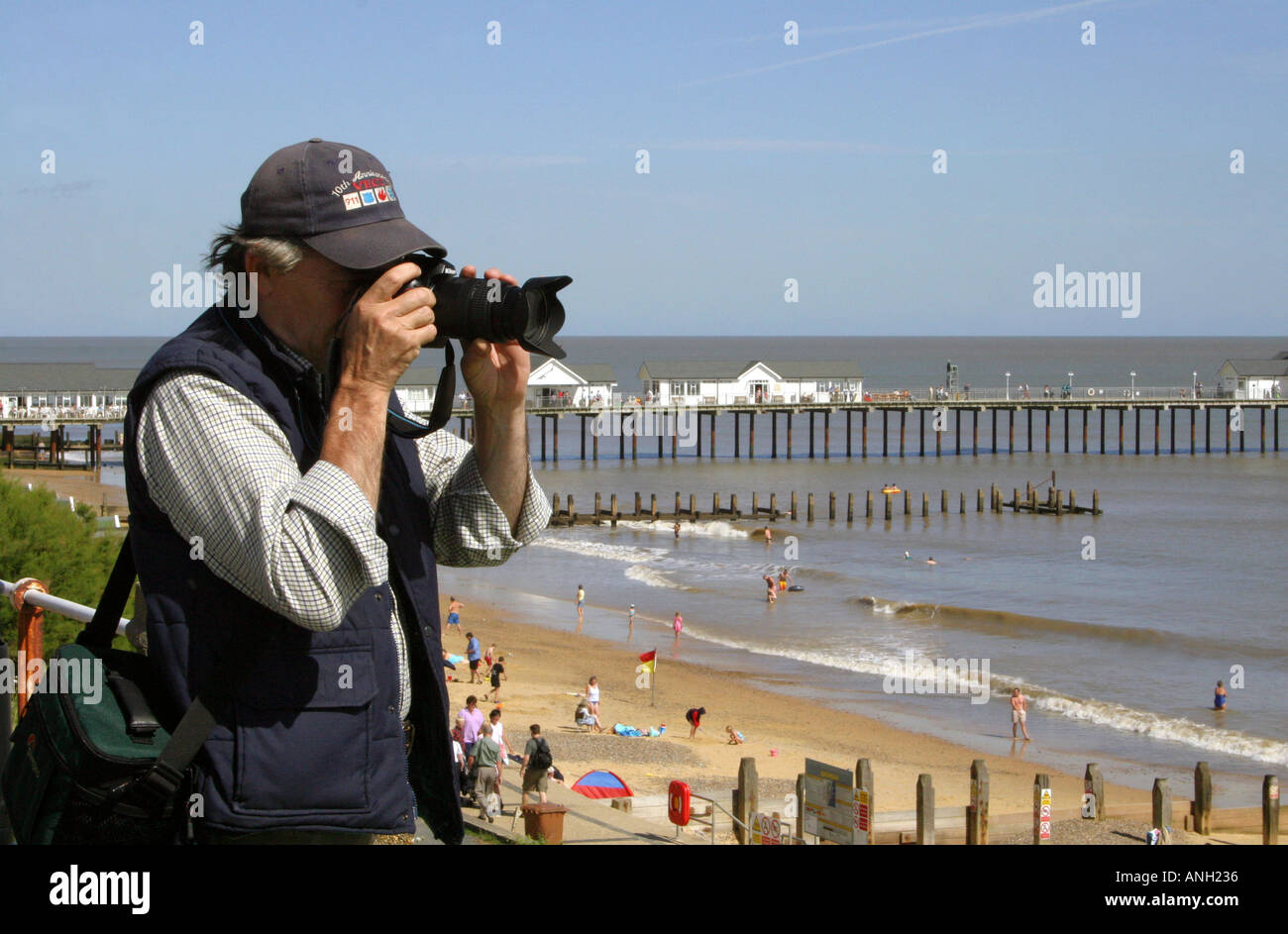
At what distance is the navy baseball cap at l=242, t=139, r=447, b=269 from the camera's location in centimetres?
220

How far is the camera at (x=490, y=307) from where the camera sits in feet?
7.54

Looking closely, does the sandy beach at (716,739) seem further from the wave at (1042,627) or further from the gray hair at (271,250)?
the gray hair at (271,250)

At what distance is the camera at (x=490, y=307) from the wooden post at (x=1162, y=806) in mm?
14567

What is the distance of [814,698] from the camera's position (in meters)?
23.7

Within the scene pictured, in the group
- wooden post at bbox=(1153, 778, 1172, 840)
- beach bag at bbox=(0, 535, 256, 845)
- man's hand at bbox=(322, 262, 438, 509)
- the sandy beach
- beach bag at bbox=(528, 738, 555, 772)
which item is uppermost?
man's hand at bbox=(322, 262, 438, 509)

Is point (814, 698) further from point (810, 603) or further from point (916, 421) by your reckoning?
point (916, 421)

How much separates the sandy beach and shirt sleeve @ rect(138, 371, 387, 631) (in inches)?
605

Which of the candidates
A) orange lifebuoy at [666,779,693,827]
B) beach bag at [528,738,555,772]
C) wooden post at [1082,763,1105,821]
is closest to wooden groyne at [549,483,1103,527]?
wooden post at [1082,763,1105,821]

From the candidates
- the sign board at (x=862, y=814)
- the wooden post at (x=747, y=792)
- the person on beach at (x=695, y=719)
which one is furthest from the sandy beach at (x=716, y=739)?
the sign board at (x=862, y=814)

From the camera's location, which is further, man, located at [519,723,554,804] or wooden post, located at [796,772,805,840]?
wooden post, located at [796,772,805,840]

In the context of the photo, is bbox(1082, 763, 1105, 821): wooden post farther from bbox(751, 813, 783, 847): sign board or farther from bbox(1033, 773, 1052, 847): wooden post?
bbox(751, 813, 783, 847): sign board
